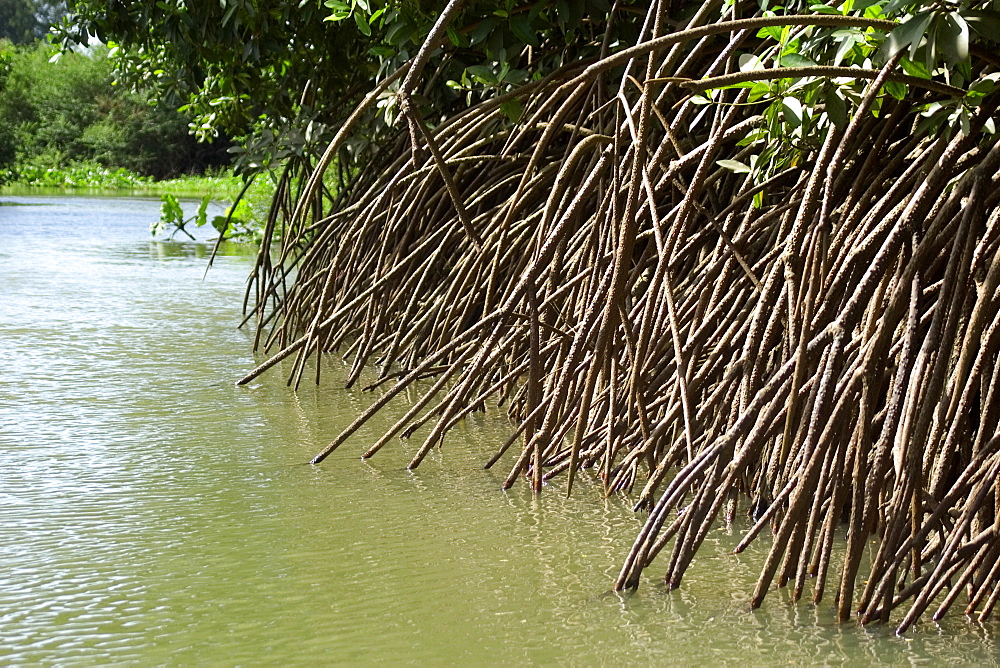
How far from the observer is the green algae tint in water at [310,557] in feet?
5.93

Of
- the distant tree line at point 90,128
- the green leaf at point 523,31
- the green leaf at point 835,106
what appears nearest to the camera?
the green leaf at point 835,106

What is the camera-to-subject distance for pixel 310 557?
7.26 feet

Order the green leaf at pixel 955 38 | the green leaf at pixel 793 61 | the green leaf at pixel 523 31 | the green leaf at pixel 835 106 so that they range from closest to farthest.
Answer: the green leaf at pixel 955 38, the green leaf at pixel 793 61, the green leaf at pixel 835 106, the green leaf at pixel 523 31

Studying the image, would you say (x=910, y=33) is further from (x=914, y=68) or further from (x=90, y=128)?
(x=90, y=128)

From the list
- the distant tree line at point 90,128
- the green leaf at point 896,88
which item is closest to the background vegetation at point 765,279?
the green leaf at point 896,88

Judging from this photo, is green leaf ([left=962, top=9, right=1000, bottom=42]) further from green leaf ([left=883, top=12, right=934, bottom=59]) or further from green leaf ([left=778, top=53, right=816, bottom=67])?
green leaf ([left=778, top=53, right=816, bottom=67])

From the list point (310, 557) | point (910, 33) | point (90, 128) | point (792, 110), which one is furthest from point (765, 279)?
point (90, 128)

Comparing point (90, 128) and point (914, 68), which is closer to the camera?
point (914, 68)

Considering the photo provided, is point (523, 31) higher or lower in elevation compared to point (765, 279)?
higher

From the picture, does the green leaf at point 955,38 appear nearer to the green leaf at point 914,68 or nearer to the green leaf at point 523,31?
the green leaf at point 914,68

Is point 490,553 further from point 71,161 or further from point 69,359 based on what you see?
point 71,161

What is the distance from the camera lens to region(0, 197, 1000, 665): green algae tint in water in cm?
181

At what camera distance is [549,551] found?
227 cm

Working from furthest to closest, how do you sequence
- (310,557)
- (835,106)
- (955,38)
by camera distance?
1. (310,557)
2. (835,106)
3. (955,38)
